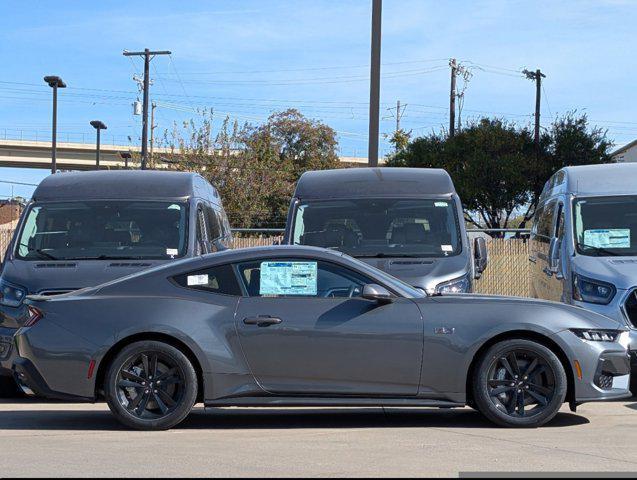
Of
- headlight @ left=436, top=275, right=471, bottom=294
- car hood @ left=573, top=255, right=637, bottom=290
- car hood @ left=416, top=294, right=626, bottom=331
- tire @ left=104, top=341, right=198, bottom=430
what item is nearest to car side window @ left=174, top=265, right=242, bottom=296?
tire @ left=104, top=341, right=198, bottom=430

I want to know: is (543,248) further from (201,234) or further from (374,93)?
(374,93)

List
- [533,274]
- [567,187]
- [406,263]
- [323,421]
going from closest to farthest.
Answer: [323,421] < [406,263] < [567,187] < [533,274]

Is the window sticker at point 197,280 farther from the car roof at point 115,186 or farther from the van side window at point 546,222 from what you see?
the van side window at point 546,222

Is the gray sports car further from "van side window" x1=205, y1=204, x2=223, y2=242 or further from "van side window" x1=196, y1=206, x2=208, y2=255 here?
"van side window" x1=205, y1=204, x2=223, y2=242

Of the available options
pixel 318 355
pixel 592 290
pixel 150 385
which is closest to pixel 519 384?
pixel 318 355

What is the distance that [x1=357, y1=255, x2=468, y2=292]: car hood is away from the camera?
11.6 m

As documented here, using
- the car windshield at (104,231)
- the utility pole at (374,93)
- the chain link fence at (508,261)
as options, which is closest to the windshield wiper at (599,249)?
the car windshield at (104,231)

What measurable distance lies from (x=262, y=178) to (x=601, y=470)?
40521 millimetres

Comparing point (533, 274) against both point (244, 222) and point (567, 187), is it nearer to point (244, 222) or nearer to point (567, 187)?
point (567, 187)

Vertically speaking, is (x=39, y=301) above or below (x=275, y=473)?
above

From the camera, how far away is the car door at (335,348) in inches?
328

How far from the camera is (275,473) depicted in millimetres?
6656

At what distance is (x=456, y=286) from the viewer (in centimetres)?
1173

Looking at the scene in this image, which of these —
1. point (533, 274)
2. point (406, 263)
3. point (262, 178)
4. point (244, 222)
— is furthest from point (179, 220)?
point (262, 178)
